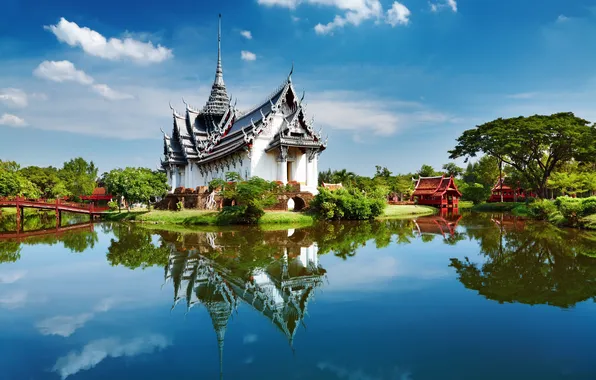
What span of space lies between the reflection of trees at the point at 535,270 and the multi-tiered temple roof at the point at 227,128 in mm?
14001

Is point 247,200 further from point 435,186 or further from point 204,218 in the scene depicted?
point 435,186

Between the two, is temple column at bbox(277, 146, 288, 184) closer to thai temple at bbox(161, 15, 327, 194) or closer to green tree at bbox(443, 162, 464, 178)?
thai temple at bbox(161, 15, 327, 194)

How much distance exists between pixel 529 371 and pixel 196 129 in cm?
3152

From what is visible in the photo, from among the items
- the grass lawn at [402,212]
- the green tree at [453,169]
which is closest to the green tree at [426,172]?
the green tree at [453,169]

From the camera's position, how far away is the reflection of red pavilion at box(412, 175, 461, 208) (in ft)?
119

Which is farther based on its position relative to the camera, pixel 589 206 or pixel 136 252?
pixel 589 206

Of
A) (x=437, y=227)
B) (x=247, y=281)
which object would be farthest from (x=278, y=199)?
(x=247, y=281)

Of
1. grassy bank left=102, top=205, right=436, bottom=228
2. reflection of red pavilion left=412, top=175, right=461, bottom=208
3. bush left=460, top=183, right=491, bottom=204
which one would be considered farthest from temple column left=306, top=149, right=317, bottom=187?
bush left=460, top=183, right=491, bottom=204

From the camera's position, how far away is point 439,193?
119 ft

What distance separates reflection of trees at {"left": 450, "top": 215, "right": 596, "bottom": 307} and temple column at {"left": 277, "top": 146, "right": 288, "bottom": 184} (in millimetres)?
13218

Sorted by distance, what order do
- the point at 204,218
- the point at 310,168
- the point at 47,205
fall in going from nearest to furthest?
the point at 204,218 < the point at 47,205 < the point at 310,168

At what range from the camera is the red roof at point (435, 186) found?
36.4 meters

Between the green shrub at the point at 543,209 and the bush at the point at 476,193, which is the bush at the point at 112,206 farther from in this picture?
the bush at the point at 476,193

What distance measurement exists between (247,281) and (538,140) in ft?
91.8
